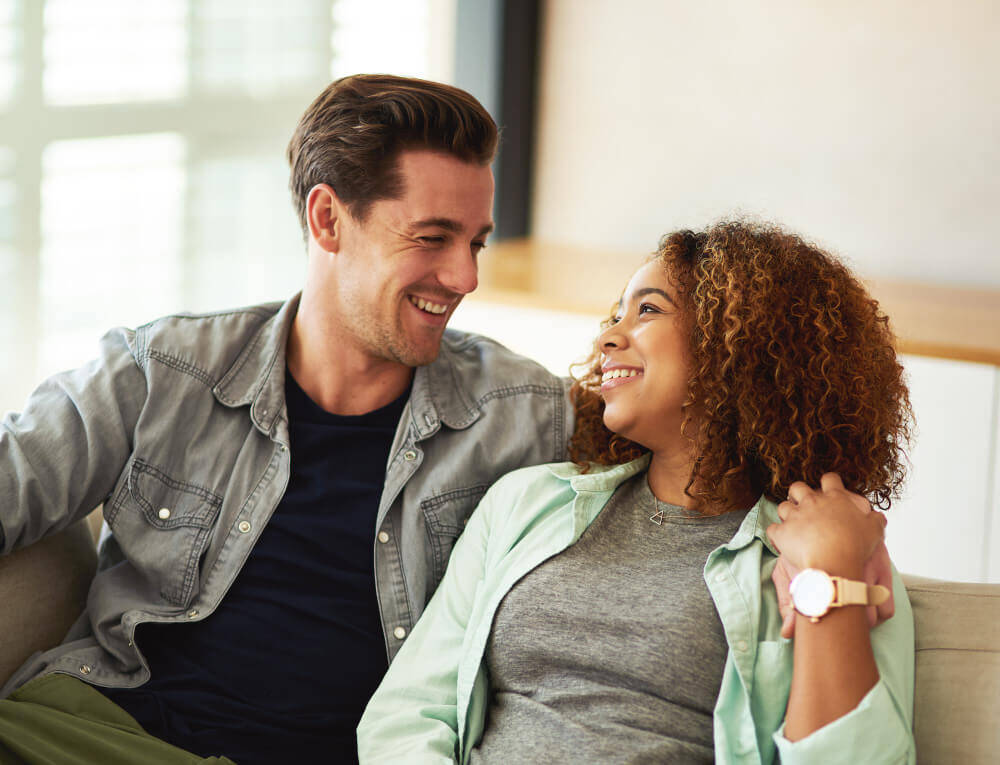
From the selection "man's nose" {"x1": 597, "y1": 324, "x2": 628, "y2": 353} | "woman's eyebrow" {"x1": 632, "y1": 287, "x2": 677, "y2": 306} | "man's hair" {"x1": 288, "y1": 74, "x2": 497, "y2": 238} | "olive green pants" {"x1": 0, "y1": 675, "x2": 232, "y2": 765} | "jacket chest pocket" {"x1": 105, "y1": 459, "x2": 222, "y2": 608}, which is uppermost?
"man's hair" {"x1": 288, "y1": 74, "x2": 497, "y2": 238}

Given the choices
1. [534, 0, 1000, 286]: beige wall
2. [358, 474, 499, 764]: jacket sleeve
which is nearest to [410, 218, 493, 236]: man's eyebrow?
[358, 474, 499, 764]: jacket sleeve

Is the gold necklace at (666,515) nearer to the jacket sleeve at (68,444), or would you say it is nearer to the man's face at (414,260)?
the man's face at (414,260)

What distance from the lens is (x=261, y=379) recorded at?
174cm

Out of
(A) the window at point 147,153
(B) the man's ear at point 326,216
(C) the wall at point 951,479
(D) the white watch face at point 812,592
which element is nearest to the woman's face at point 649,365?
(D) the white watch face at point 812,592

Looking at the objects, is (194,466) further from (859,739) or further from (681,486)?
(859,739)

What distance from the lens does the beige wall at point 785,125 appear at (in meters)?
3.18

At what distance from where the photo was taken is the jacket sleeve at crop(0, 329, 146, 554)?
1.54m

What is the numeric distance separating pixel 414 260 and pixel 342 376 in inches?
8.8

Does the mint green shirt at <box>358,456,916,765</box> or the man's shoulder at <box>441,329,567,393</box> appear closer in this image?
the mint green shirt at <box>358,456,916,765</box>

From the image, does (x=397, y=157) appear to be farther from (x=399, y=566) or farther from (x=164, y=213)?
(x=164, y=213)

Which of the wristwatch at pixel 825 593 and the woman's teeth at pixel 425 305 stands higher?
the woman's teeth at pixel 425 305

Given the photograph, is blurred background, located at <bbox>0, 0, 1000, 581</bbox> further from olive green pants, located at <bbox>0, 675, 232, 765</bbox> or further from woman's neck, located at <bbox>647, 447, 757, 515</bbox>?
olive green pants, located at <bbox>0, 675, 232, 765</bbox>

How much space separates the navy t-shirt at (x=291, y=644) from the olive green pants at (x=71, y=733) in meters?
0.05

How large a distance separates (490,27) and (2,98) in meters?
1.75
